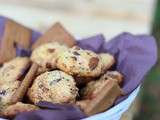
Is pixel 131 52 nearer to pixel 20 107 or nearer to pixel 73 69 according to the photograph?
pixel 73 69

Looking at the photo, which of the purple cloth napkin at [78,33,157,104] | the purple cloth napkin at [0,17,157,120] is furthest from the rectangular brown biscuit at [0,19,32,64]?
the purple cloth napkin at [78,33,157,104]

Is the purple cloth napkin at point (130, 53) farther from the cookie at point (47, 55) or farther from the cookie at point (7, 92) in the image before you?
the cookie at point (7, 92)

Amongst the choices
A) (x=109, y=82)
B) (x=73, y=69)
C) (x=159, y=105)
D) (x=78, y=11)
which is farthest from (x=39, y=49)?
(x=159, y=105)

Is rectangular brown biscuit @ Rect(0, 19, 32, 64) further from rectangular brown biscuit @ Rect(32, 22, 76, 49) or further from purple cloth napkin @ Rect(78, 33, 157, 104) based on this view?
purple cloth napkin @ Rect(78, 33, 157, 104)

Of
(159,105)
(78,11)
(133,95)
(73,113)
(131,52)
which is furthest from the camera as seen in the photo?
(159,105)

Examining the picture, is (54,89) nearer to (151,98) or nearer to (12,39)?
(12,39)

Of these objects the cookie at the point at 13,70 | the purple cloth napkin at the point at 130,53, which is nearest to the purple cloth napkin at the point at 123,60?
the purple cloth napkin at the point at 130,53
